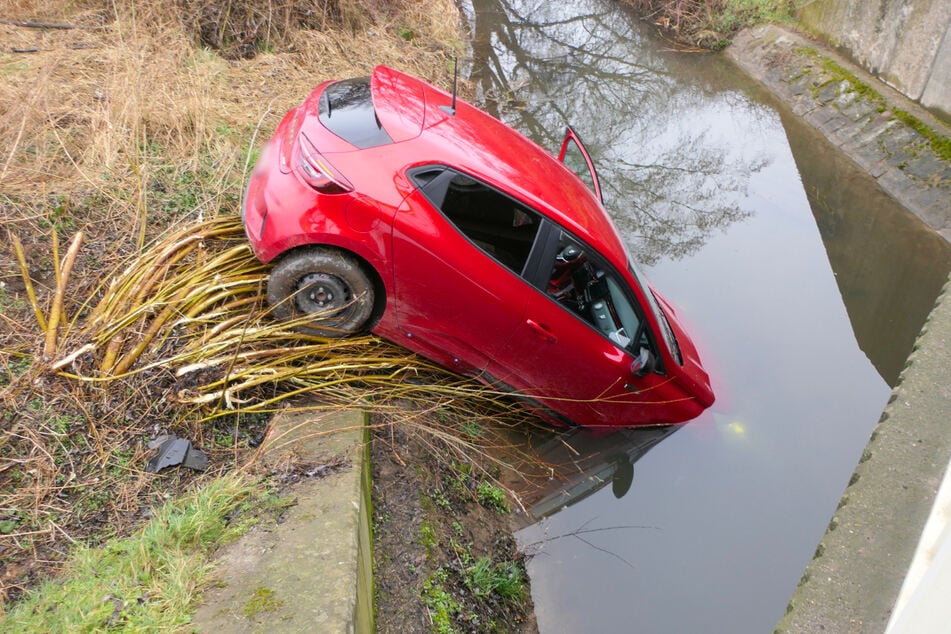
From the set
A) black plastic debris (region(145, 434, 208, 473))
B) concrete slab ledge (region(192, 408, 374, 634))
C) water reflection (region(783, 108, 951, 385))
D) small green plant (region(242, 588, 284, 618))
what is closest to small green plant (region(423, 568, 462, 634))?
concrete slab ledge (region(192, 408, 374, 634))

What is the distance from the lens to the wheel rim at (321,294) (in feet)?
14.6

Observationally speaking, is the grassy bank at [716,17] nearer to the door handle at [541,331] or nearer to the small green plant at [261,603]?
the door handle at [541,331]

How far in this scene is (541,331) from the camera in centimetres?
473

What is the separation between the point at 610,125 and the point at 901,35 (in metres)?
4.34

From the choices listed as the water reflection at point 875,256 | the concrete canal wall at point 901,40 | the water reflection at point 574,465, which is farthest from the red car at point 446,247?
the concrete canal wall at point 901,40

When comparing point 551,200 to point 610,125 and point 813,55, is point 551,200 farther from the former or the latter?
point 813,55

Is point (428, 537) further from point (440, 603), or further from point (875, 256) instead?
point (875, 256)

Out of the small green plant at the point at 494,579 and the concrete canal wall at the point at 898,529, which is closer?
the concrete canal wall at the point at 898,529

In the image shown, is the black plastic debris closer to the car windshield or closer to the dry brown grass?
the dry brown grass

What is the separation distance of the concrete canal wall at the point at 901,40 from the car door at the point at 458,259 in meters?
8.16

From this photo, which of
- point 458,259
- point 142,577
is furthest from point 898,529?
point 142,577

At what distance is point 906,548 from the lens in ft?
12.4

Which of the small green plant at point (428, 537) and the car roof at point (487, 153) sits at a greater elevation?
the car roof at point (487, 153)

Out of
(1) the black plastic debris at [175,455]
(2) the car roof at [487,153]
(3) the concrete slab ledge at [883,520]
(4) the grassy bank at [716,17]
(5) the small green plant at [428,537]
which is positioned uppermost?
(4) the grassy bank at [716,17]
